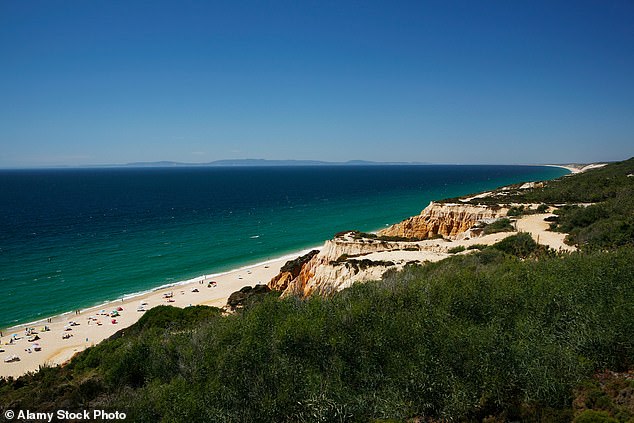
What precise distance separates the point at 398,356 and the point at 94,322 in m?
32.1

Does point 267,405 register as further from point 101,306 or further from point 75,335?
point 101,306

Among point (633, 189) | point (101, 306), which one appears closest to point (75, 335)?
point (101, 306)

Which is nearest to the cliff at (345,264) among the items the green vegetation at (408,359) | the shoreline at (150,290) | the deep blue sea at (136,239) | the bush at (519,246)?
the bush at (519,246)

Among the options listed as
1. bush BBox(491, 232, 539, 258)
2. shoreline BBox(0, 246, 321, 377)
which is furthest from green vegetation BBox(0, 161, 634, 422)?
shoreline BBox(0, 246, 321, 377)

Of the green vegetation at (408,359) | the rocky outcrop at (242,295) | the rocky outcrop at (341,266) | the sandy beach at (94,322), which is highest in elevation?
the green vegetation at (408,359)

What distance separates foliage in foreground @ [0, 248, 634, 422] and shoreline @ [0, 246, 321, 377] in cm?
1559

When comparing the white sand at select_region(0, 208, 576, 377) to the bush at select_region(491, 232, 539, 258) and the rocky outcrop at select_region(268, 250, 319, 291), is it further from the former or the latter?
the rocky outcrop at select_region(268, 250, 319, 291)

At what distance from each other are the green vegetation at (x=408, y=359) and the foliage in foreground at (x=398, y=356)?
4 centimetres

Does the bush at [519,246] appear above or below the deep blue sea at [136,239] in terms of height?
above

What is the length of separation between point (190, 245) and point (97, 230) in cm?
2177

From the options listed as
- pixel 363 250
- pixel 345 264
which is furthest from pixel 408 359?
pixel 363 250

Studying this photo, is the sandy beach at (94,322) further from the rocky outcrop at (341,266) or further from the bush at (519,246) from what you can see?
the bush at (519,246)

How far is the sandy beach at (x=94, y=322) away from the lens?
1064 inches

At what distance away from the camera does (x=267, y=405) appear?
895cm
